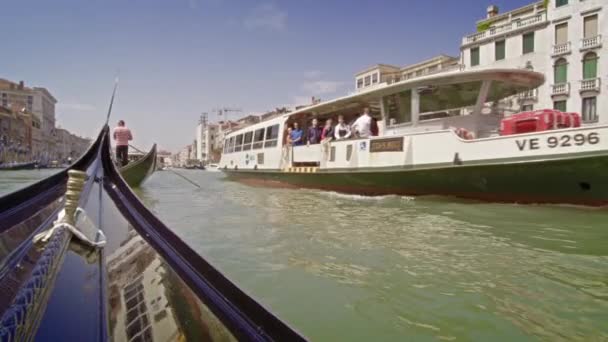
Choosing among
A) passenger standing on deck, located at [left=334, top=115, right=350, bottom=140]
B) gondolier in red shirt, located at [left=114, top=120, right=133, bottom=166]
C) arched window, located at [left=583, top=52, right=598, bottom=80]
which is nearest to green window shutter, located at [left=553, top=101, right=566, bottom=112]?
arched window, located at [left=583, top=52, right=598, bottom=80]

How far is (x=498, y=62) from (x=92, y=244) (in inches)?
994

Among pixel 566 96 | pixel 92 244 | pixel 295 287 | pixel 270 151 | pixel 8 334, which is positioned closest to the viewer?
pixel 8 334

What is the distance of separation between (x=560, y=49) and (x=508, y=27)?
3.42 meters

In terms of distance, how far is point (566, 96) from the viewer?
1827 cm

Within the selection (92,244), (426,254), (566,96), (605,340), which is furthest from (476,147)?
(566,96)

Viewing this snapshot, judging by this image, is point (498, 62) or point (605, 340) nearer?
point (605, 340)

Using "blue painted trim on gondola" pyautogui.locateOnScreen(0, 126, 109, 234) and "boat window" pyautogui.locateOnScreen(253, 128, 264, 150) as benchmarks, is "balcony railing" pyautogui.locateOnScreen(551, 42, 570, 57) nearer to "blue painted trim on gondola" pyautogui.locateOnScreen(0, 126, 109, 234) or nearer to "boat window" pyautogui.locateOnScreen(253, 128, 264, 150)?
"boat window" pyautogui.locateOnScreen(253, 128, 264, 150)

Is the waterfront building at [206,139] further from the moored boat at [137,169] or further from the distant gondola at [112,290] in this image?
the distant gondola at [112,290]

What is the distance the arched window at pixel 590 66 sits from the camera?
17578mm

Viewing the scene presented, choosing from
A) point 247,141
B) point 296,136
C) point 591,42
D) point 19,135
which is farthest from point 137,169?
point 19,135

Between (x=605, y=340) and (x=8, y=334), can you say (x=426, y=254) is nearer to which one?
(x=605, y=340)

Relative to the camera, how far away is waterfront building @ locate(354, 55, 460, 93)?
90.7 ft

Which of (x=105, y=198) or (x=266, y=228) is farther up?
(x=105, y=198)

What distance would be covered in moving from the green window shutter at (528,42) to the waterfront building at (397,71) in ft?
19.7
